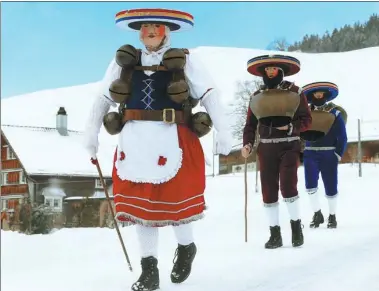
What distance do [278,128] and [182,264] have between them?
213 cm

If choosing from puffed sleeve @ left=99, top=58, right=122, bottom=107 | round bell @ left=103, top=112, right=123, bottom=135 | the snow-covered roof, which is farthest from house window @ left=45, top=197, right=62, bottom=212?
round bell @ left=103, top=112, right=123, bottom=135

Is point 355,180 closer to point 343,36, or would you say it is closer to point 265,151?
point 265,151

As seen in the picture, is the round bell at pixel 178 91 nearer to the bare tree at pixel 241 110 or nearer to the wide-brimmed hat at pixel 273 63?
the wide-brimmed hat at pixel 273 63

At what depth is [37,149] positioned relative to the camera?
91.9 ft

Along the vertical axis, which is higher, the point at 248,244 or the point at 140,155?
the point at 140,155

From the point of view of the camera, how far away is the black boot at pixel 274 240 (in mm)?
6445

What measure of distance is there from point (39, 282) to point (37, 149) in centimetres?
2365

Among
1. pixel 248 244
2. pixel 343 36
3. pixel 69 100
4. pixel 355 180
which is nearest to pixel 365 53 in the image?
pixel 343 36

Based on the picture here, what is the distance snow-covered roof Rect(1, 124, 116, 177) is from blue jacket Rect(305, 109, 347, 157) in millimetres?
20033

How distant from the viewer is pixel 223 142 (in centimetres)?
471

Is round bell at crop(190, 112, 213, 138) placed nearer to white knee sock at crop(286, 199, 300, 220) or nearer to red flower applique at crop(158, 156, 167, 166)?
red flower applique at crop(158, 156, 167, 166)

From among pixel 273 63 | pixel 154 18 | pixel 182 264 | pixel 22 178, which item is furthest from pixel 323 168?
pixel 22 178

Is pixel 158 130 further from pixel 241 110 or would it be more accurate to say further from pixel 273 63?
pixel 241 110

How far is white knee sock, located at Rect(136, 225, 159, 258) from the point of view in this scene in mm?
4551
